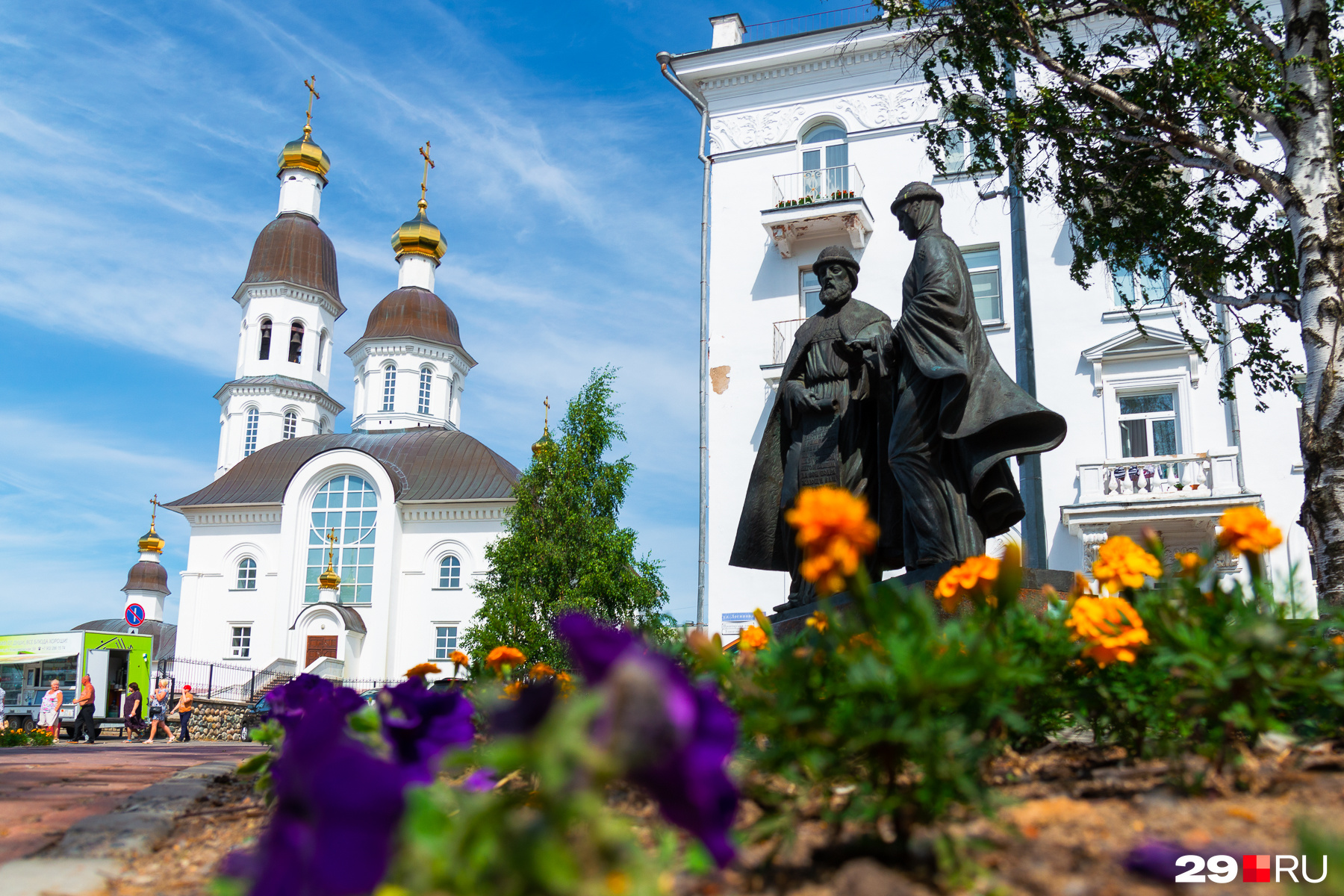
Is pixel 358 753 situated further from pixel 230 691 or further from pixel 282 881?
pixel 230 691

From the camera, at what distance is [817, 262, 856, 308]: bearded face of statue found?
5578 mm

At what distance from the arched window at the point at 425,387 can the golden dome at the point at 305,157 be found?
1337 cm

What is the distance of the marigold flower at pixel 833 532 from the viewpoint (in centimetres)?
171

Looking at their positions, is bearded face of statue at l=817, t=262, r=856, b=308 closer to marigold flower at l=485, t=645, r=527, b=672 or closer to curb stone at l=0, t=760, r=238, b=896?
marigold flower at l=485, t=645, r=527, b=672

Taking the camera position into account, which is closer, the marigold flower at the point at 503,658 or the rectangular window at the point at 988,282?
the marigold flower at the point at 503,658

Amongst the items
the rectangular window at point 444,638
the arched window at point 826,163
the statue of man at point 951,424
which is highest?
the arched window at point 826,163

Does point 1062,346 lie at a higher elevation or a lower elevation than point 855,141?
lower

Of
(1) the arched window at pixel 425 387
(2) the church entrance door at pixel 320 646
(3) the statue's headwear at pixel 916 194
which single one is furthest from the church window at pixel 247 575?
(3) the statue's headwear at pixel 916 194

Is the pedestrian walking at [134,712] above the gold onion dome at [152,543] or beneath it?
beneath

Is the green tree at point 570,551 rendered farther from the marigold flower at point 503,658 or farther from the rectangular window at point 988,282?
the marigold flower at point 503,658

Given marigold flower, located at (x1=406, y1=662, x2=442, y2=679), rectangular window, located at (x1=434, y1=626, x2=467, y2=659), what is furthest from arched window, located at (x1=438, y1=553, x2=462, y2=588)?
marigold flower, located at (x1=406, y1=662, x2=442, y2=679)

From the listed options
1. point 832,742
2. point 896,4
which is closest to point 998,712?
point 832,742

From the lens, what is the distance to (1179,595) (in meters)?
2.56

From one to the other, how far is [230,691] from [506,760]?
36.6m
